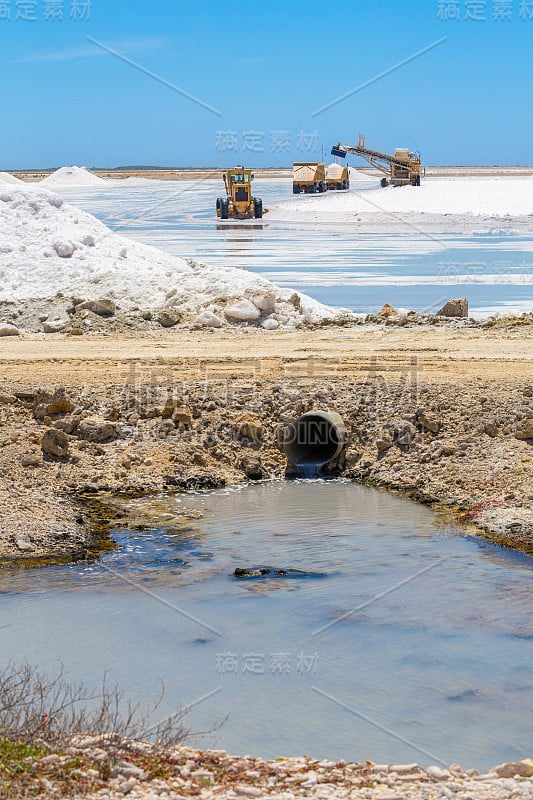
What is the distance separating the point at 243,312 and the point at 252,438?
5.29 meters

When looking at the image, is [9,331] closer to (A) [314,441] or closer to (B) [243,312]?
(B) [243,312]

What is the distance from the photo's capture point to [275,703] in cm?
599

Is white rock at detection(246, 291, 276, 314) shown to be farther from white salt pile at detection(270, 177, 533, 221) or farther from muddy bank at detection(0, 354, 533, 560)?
white salt pile at detection(270, 177, 533, 221)

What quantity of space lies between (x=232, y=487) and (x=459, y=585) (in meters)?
2.97

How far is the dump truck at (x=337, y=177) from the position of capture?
6181cm

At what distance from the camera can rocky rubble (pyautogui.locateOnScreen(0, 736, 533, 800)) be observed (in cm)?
438

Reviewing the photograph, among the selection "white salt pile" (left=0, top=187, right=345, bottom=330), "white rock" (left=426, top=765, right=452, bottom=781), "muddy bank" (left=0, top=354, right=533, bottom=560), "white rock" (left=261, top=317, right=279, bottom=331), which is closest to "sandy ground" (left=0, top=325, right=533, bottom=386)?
"white rock" (left=261, top=317, right=279, bottom=331)

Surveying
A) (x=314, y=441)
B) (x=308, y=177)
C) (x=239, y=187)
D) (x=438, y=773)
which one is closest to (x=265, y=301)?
(x=314, y=441)

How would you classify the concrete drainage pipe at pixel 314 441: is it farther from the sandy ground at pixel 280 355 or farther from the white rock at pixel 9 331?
the white rock at pixel 9 331

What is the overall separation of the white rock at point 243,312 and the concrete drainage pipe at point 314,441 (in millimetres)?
5166

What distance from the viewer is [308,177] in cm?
5862

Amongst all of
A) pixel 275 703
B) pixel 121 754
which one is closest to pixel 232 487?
pixel 275 703

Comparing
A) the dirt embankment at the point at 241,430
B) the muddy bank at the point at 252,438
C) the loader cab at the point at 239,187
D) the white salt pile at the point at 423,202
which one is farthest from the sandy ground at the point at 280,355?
the loader cab at the point at 239,187

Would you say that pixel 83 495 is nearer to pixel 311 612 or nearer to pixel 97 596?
pixel 97 596
